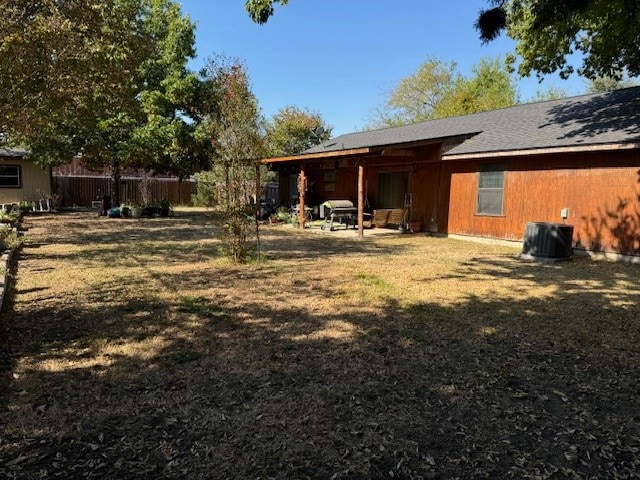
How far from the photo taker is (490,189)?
39.2ft

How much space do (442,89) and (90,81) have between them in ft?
106

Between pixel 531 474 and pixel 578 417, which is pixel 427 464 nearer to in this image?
pixel 531 474

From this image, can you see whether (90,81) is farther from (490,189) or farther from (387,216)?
(490,189)

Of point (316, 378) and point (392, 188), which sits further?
point (392, 188)

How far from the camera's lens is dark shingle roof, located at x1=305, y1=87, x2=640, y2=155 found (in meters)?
9.58

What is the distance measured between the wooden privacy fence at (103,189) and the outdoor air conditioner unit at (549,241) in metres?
22.0

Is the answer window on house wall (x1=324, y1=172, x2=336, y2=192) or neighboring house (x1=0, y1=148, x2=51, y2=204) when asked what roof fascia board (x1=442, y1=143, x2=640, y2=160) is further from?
neighboring house (x1=0, y1=148, x2=51, y2=204)

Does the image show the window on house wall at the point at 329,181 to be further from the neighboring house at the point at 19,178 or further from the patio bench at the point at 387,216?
the neighboring house at the point at 19,178

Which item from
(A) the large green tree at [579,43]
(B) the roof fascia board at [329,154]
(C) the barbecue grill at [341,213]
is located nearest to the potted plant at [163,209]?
(B) the roof fascia board at [329,154]

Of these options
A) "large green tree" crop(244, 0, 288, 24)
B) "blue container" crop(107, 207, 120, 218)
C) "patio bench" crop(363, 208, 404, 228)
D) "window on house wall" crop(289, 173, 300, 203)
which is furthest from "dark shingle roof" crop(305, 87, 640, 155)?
"blue container" crop(107, 207, 120, 218)

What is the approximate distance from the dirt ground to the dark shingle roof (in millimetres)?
4324

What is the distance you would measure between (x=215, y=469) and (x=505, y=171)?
11076 millimetres

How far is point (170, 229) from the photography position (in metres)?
14.5

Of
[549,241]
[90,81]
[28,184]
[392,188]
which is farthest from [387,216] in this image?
[28,184]
